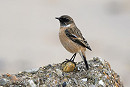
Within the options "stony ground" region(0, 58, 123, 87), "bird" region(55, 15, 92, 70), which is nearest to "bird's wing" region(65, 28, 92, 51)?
"bird" region(55, 15, 92, 70)

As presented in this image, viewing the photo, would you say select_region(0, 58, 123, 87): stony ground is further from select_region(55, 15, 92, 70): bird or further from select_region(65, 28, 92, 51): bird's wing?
select_region(65, 28, 92, 51): bird's wing

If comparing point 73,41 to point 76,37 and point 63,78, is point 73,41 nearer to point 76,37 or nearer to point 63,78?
point 76,37

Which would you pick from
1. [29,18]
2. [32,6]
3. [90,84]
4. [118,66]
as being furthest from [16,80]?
[32,6]

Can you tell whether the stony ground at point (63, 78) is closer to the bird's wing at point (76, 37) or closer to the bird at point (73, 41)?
the bird at point (73, 41)

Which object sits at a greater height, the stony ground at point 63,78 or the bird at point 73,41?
the bird at point 73,41

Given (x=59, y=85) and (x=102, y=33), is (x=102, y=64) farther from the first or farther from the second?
(x=102, y=33)

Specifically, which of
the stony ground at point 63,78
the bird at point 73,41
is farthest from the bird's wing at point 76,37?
the stony ground at point 63,78

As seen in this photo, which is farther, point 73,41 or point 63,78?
point 73,41

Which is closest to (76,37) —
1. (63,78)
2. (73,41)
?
(73,41)
